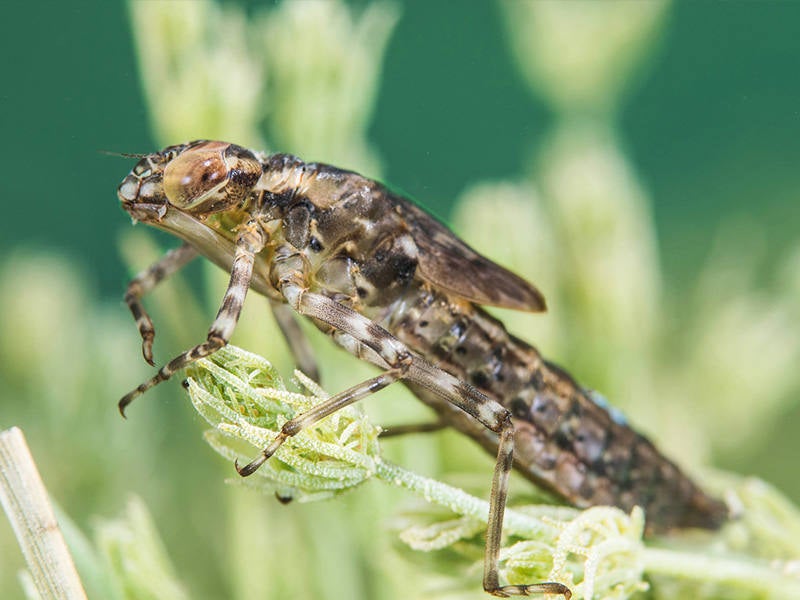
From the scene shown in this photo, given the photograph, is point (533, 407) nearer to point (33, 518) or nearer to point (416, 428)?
point (416, 428)

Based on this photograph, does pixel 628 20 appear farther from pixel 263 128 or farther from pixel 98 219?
pixel 98 219

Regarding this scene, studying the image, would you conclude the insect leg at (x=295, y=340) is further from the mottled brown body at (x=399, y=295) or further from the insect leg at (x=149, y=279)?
the insect leg at (x=149, y=279)

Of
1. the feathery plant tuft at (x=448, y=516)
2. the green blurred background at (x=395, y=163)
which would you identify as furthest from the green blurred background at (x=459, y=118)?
the feathery plant tuft at (x=448, y=516)

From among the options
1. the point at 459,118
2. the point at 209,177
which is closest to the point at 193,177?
the point at 209,177

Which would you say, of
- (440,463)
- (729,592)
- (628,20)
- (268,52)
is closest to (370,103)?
(268,52)

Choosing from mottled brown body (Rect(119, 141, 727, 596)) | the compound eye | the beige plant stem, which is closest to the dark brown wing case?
mottled brown body (Rect(119, 141, 727, 596))

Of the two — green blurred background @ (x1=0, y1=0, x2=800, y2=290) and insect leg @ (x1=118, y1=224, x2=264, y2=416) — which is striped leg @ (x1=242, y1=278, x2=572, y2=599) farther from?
green blurred background @ (x1=0, y1=0, x2=800, y2=290)

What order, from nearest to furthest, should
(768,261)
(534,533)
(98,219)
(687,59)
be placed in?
(534,533) < (98,219) < (768,261) < (687,59)
